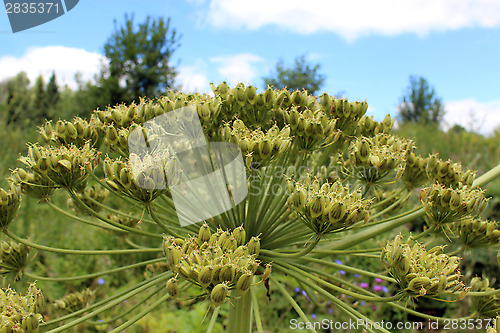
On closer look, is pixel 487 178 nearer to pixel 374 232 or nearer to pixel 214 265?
pixel 374 232

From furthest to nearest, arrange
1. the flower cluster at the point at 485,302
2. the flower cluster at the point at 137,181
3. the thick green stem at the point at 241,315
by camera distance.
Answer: the flower cluster at the point at 485,302, the thick green stem at the point at 241,315, the flower cluster at the point at 137,181

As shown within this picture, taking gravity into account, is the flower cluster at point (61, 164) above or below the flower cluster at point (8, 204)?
above

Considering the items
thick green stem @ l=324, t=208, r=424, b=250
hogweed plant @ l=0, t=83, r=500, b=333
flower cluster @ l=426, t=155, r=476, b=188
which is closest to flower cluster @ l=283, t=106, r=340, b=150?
hogweed plant @ l=0, t=83, r=500, b=333

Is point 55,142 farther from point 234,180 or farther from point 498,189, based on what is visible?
point 498,189

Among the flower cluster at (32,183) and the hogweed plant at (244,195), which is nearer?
the hogweed plant at (244,195)

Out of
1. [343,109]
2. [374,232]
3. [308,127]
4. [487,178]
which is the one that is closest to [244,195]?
[308,127]

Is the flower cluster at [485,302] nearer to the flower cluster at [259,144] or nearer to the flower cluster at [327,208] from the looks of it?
the flower cluster at [327,208]

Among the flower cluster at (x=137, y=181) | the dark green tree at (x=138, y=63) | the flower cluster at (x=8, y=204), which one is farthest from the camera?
the dark green tree at (x=138, y=63)

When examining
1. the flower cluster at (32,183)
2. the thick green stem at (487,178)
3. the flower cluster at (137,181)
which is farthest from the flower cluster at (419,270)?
the flower cluster at (32,183)

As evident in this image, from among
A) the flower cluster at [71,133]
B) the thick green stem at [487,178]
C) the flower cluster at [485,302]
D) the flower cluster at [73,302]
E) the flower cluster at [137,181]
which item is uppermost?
the flower cluster at [71,133]
